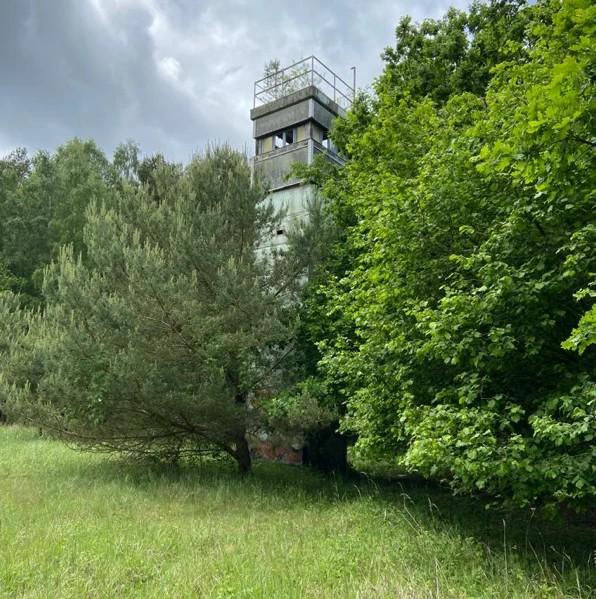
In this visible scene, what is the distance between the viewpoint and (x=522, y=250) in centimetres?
496

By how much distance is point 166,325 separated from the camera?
814cm

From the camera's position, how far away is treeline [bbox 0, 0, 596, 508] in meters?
4.20

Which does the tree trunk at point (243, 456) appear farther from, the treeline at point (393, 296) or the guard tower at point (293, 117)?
the guard tower at point (293, 117)

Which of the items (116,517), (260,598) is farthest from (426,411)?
(116,517)

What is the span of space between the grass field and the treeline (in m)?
0.71

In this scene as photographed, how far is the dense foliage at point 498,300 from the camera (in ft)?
12.3

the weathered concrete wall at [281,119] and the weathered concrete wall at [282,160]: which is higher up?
the weathered concrete wall at [281,119]

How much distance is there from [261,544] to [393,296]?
330 cm

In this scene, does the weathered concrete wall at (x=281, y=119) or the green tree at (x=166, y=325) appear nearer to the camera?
the green tree at (x=166, y=325)

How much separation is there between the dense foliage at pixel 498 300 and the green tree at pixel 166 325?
193 centimetres

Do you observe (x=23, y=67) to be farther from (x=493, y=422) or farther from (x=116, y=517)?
(x=493, y=422)

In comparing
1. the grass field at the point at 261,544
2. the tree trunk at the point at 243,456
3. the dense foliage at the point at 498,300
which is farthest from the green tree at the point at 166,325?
the dense foliage at the point at 498,300

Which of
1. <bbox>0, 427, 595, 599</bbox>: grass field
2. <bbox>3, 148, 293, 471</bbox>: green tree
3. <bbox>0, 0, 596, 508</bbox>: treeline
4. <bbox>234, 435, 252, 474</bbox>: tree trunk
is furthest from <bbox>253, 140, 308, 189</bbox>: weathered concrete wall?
<bbox>0, 427, 595, 599</bbox>: grass field

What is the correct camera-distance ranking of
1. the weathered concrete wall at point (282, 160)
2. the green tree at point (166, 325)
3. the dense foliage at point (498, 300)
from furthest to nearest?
1. the weathered concrete wall at point (282, 160)
2. the green tree at point (166, 325)
3. the dense foliage at point (498, 300)
